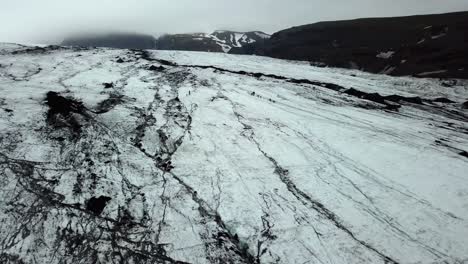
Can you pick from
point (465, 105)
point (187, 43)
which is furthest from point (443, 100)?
point (187, 43)

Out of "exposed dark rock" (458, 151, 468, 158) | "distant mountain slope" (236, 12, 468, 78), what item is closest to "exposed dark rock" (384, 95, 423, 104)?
"exposed dark rock" (458, 151, 468, 158)

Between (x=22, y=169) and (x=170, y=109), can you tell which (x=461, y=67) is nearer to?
(x=170, y=109)

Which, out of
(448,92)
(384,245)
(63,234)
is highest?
(448,92)

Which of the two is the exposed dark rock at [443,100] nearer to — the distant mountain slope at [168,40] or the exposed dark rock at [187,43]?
the exposed dark rock at [187,43]

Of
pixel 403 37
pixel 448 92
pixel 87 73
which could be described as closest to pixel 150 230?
pixel 87 73

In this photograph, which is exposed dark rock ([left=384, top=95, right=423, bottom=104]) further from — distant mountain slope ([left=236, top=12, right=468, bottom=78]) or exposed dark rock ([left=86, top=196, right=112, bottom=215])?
exposed dark rock ([left=86, top=196, right=112, bottom=215])
